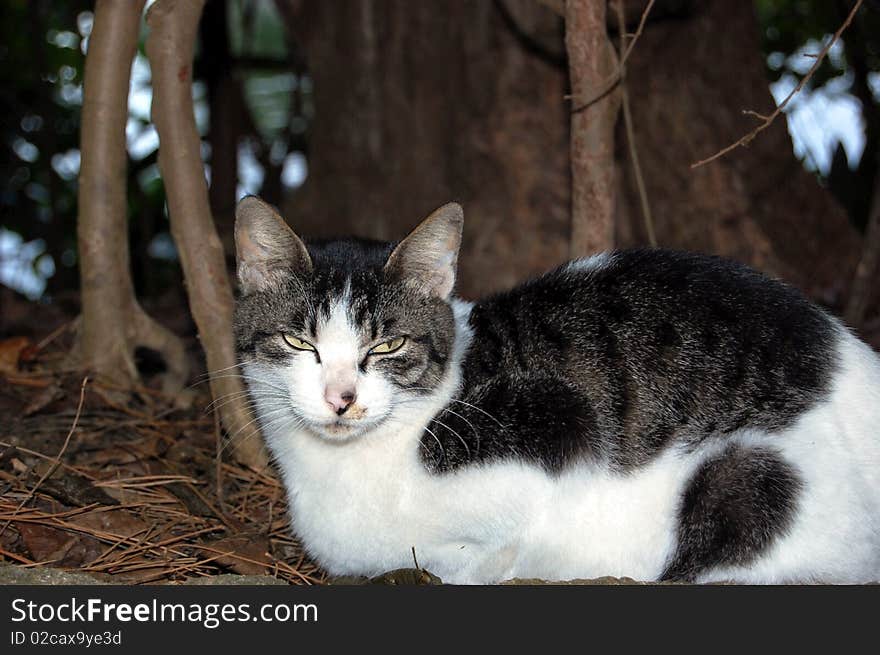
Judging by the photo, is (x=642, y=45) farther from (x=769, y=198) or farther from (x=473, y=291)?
(x=473, y=291)

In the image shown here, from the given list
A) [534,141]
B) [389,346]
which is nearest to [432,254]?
[389,346]

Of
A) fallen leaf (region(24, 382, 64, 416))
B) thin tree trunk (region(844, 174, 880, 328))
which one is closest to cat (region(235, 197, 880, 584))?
fallen leaf (region(24, 382, 64, 416))

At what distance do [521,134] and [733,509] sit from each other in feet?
11.2

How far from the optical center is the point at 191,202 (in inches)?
164

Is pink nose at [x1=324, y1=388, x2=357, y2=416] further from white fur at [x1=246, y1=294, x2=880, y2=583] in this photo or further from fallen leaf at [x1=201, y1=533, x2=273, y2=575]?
fallen leaf at [x1=201, y1=533, x2=273, y2=575]

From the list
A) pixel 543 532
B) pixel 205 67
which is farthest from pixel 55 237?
pixel 543 532

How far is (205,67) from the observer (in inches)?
322

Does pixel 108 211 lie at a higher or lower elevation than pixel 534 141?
lower

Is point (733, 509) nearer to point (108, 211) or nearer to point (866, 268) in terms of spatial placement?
point (866, 268)

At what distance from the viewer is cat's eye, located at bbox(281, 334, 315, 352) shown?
10.5 ft

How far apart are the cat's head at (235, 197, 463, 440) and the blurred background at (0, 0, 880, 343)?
100 inches

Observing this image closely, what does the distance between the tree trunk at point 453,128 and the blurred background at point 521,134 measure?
0.01m

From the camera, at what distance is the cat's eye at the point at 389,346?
3.23 meters

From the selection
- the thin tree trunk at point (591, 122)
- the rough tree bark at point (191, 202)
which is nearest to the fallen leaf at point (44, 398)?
the rough tree bark at point (191, 202)
